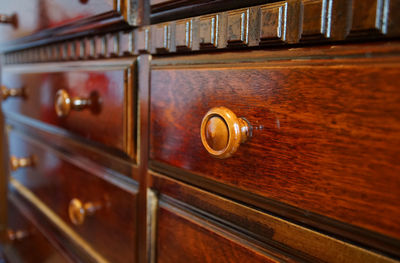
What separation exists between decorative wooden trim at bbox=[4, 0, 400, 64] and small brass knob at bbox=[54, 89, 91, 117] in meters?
0.09

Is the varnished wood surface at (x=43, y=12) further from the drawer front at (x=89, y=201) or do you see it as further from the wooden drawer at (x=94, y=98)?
the drawer front at (x=89, y=201)

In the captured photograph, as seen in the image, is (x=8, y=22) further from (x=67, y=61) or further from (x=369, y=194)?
(x=369, y=194)

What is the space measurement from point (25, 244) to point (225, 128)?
0.63m

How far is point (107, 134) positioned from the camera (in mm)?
406

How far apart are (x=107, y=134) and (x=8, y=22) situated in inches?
14.6

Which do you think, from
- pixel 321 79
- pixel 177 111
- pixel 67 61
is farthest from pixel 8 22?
pixel 321 79

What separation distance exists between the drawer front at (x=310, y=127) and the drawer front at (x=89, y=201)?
145 millimetres

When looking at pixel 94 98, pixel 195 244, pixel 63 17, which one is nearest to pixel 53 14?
pixel 63 17

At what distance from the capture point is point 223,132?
0.24 meters

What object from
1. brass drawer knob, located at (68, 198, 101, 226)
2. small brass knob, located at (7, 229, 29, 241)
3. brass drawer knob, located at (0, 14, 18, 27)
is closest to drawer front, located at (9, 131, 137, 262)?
brass drawer knob, located at (68, 198, 101, 226)

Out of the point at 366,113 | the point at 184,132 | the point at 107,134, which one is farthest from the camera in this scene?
the point at 107,134

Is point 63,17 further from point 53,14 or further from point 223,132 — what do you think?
point 223,132

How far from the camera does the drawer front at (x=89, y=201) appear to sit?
392mm

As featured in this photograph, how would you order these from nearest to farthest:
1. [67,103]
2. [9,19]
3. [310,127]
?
1. [310,127]
2. [67,103]
3. [9,19]
